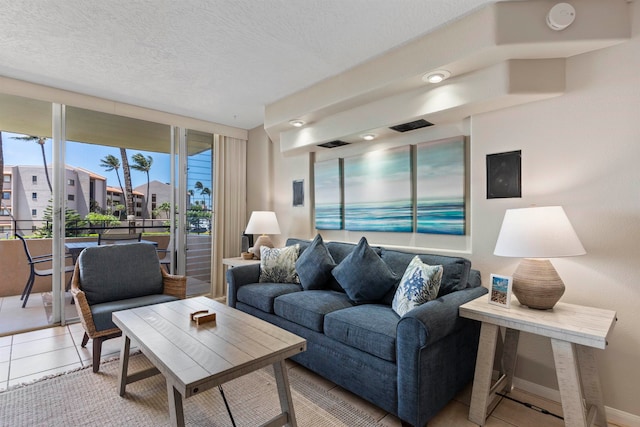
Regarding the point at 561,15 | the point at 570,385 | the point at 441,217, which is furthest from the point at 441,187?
the point at 570,385

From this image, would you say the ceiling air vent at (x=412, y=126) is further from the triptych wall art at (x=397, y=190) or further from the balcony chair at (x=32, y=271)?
the balcony chair at (x=32, y=271)

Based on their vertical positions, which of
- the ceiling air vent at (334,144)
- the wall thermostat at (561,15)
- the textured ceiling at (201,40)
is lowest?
Result: the ceiling air vent at (334,144)

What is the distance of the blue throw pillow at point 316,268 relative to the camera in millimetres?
2887

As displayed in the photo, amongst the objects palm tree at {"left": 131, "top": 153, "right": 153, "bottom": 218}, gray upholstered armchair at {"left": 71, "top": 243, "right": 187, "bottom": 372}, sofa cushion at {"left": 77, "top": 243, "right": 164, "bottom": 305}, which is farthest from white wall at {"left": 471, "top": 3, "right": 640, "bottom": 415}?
palm tree at {"left": 131, "top": 153, "right": 153, "bottom": 218}

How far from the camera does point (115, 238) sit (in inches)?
154

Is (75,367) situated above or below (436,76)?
below

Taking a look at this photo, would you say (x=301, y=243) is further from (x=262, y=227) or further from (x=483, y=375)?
(x=483, y=375)

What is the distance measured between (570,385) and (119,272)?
11.2ft

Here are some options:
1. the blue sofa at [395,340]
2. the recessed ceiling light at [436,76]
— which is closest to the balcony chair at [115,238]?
the blue sofa at [395,340]


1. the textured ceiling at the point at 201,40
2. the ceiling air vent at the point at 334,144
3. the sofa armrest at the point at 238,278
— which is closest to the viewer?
the textured ceiling at the point at 201,40

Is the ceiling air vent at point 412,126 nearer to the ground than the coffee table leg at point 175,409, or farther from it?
farther from it

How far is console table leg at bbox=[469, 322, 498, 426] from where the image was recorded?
1.80m

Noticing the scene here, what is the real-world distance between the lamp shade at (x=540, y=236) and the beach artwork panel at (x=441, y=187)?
0.71 meters

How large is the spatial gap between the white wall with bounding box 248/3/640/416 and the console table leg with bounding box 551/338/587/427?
0.59 meters
